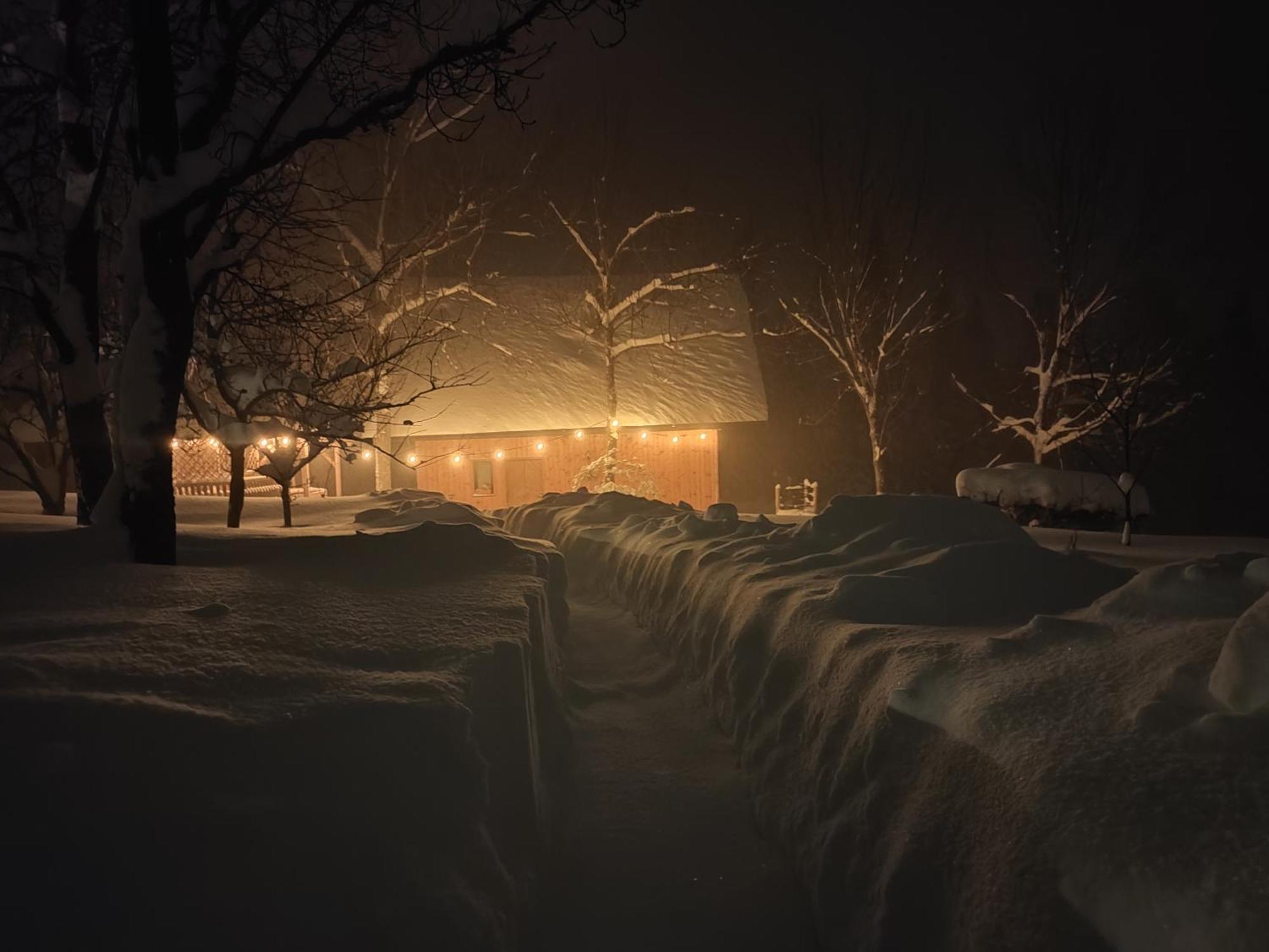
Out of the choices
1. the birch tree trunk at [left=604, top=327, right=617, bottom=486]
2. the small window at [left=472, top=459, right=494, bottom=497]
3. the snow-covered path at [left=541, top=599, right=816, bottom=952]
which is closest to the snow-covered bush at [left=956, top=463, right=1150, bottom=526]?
the birch tree trunk at [left=604, top=327, right=617, bottom=486]

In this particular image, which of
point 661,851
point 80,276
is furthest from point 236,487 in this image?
point 661,851

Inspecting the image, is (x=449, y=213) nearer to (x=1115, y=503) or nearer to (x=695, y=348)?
(x=695, y=348)

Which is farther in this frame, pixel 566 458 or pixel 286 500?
pixel 566 458

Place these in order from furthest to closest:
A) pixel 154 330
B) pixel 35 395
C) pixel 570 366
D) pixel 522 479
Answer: pixel 570 366, pixel 522 479, pixel 35 395, pixel 154 330

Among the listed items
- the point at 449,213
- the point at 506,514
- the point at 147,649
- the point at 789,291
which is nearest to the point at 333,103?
the point at 147,649

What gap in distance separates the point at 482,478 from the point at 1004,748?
20766mm

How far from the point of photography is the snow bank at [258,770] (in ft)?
5.86

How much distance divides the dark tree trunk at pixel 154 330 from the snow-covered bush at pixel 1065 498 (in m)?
13.9

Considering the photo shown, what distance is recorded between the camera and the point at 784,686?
14.1 ft

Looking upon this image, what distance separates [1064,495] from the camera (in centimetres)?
1455

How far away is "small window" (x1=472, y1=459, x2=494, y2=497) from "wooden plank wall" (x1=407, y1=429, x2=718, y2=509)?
107 millimetres

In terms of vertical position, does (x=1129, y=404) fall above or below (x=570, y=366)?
below

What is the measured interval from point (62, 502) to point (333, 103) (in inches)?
406

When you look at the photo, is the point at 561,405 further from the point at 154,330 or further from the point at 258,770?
the point at 258,770
